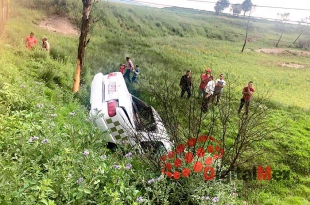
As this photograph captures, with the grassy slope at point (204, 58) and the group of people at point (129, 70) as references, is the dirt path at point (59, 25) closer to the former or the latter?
the grassy slope at point (204, 58)

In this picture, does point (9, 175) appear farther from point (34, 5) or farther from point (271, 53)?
point (271, 53)

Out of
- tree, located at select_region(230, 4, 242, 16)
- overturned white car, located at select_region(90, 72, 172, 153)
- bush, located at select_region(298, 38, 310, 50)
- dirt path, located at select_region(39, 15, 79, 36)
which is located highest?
tree, located at select_region(230, 4, 242, 16)

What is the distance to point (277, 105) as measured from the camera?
12.1 meters

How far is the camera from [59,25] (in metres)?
15.9

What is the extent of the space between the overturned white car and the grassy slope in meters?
2.57

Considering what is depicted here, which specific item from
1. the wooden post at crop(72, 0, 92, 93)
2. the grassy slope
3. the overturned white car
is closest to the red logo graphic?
the overturned white car

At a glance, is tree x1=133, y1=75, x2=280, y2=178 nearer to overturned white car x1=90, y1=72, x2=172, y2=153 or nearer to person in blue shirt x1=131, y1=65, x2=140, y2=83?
A: overturned white car x1=90, y1=72, x2=172, y2=153

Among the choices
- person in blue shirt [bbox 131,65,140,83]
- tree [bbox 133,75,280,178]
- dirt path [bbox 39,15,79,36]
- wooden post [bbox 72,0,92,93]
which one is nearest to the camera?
tree [bbox 133,75,280,178]

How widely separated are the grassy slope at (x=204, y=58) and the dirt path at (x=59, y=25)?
501mm

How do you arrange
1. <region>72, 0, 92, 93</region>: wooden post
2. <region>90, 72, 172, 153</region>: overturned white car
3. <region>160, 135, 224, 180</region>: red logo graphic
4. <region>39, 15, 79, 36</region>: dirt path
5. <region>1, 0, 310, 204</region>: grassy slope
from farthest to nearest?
<region>39, 15, 79, 36</region>: dirt path → <region>1, 0, 310, 204</region>: grassy slope → <region>72, 0, 92, 93</region>: wooden post → <region>90, 72, 172, 153</region>: overturned white car → <region>160, 135, 224, 180</region>: red logo graphic

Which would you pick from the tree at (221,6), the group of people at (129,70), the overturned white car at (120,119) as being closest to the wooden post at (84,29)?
the overturned white car at (120,119)

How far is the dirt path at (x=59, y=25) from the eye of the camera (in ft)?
49.7

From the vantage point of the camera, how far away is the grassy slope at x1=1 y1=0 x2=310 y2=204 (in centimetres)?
864

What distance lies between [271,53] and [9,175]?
1697 centimetres
